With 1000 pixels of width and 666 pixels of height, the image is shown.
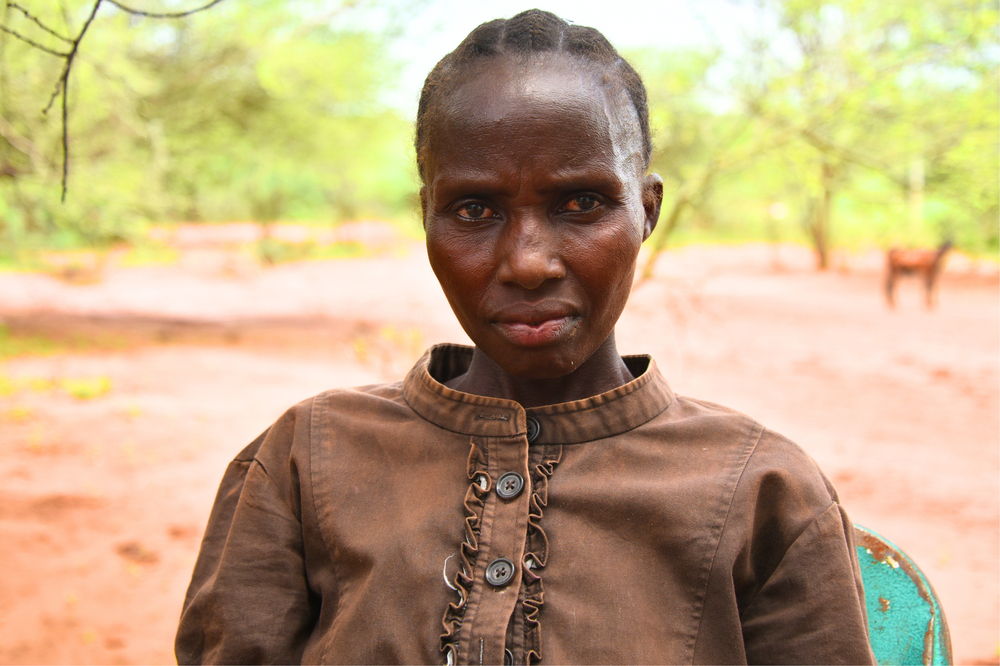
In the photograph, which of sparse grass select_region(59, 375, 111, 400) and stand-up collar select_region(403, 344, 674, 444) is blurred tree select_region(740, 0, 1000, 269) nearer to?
stand-up collar select_region(403, 344, 674, 444)

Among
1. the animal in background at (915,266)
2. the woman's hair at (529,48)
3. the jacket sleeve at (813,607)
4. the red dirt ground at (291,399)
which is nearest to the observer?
the jacket sleeve at (813,607)

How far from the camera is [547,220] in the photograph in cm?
137

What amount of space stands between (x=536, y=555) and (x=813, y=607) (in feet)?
1.41

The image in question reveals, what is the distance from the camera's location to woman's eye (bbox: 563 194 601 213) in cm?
138

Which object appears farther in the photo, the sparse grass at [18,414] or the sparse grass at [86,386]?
the sparse grass at [86,386]

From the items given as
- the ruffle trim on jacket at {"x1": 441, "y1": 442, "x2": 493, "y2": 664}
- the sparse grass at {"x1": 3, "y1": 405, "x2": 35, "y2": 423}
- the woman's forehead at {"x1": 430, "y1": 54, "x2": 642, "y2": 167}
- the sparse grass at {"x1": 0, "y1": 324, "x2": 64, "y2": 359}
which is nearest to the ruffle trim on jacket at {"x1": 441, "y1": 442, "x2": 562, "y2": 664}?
the ruffle trim on jacket at {"x1": 441, "y1": 442, "x2": 493, "y2": 664}

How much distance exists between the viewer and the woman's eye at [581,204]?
138 centimetres

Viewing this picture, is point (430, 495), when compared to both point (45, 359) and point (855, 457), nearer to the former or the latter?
point (855, 457)

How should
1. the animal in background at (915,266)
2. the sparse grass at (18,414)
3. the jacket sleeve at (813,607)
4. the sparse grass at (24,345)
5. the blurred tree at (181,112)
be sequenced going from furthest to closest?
the animal in background at (915,266)
the sparse grass at (24,345)
the sparse grass at (18,414)
the blurred tree at (181,112)
the jacket sleeve at (813,607)

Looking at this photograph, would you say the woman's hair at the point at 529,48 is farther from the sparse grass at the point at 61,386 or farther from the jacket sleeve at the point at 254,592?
the sparse grass at the point at 61,386

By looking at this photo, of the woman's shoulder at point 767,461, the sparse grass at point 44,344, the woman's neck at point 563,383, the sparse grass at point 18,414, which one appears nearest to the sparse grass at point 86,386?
the sparse grass at point 18,414

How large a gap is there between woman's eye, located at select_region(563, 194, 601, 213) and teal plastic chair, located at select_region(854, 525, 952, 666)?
34.1 inches

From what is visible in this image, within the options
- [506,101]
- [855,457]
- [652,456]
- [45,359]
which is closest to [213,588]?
[652,456]

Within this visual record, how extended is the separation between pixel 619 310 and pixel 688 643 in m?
0.54
